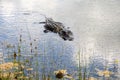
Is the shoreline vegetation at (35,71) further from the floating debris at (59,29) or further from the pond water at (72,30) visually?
the floating debris at (59,29)

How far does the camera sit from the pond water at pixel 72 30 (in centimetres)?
1242

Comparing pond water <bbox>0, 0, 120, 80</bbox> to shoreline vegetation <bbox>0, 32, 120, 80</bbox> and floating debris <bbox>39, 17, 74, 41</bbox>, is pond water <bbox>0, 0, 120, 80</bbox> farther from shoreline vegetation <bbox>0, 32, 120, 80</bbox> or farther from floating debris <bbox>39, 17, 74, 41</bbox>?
floating debris <bbox>39, 17, 74, 41</bbox>

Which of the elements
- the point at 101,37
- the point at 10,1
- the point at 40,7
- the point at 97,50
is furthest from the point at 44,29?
the point at 10,1

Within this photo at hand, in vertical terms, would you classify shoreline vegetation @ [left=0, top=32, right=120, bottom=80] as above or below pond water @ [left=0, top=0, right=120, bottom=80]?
below

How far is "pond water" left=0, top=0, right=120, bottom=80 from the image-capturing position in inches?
489

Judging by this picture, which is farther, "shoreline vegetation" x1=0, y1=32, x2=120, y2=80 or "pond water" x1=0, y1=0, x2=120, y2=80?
"pond water" x1=0, y1=0, x2=120, y2=80

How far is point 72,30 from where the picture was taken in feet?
61.4

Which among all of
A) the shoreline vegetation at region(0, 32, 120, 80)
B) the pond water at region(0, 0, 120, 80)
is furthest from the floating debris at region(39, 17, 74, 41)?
the shoreline vegetation at region(0, 32, 120, 80)

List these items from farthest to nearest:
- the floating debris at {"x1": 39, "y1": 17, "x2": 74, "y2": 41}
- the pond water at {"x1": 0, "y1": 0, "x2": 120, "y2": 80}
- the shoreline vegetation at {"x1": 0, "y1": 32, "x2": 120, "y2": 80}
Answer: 1. the floating debris at {"x1": 39, "y1": 17, "x2": 74, "y2": 41}
2. the pond water at {"x1": 0, "y1": 0, "x2": 120, "y2": 80}
3. the shoreline vegetation at {"x1": 0, "y1": 32, "x2": 120, "y2": 80}

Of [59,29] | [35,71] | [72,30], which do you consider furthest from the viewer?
[72,30]

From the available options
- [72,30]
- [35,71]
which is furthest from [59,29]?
[35,71]

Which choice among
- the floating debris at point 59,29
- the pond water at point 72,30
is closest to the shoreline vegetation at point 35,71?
the pond water at point 72,30

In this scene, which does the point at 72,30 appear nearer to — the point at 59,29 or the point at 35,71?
the point at 59,29

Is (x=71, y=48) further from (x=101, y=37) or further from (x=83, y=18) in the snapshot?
(x=83, y=18)
